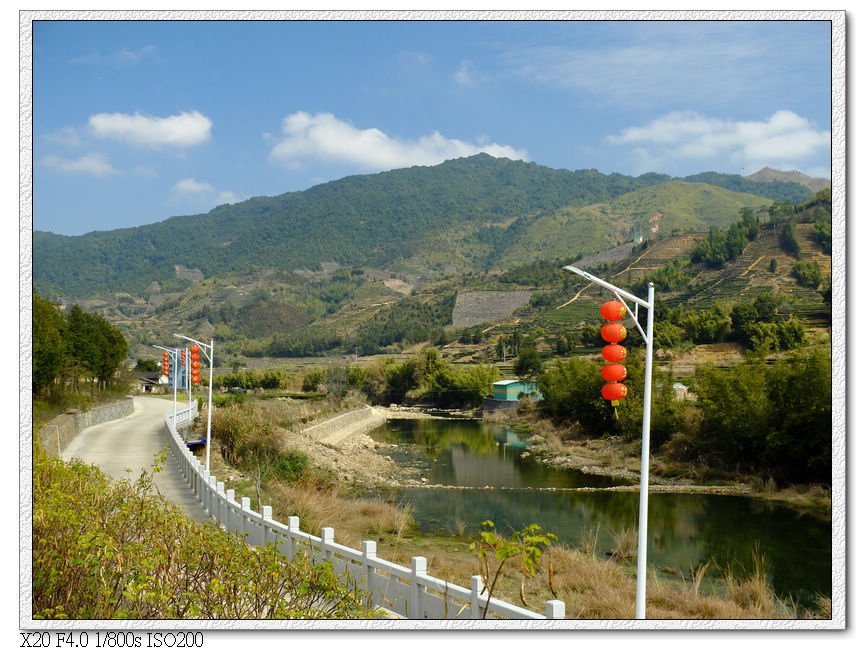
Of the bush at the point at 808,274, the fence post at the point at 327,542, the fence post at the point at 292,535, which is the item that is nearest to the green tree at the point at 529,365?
the bush at the point at 808,274

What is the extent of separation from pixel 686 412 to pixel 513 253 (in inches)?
3756

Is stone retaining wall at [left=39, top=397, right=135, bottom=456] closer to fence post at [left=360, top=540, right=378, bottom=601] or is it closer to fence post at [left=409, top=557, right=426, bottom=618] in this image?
fence post at [left=360, top=540, right=378, bottom=601]

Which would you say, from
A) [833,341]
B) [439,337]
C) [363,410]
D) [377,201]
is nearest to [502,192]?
[377,201]

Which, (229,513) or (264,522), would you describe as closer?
(264,522)

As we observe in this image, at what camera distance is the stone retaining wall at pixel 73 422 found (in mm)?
13076

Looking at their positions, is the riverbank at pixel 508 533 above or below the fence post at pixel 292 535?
below

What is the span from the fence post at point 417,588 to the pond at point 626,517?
453cm

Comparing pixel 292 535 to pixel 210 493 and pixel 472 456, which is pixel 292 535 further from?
pixel 472 456

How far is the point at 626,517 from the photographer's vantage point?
1614cm

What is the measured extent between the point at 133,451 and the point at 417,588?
1248cm

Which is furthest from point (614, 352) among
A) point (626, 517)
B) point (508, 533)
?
point (626, 517)

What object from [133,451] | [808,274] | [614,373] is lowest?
[133,451]

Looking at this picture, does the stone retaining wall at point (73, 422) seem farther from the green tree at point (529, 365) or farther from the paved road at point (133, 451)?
the green tree at point (529, 365)
